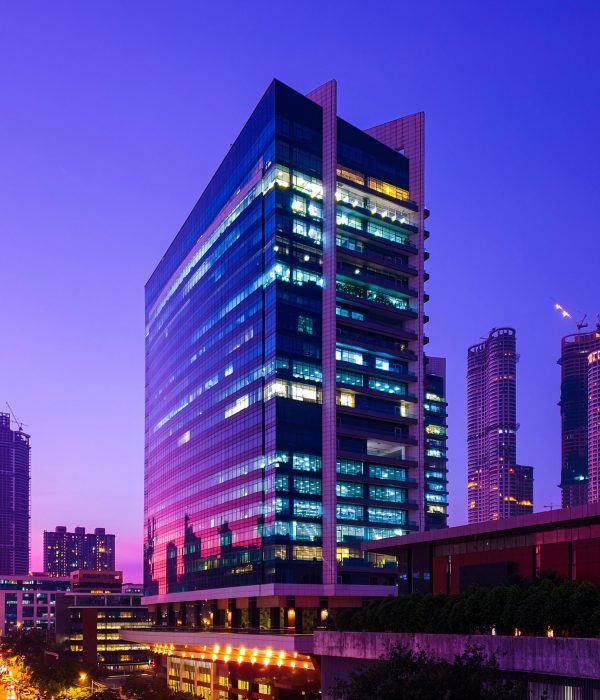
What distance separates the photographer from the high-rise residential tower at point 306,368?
126938 millimetres

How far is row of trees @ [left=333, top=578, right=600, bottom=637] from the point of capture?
48.1 metres

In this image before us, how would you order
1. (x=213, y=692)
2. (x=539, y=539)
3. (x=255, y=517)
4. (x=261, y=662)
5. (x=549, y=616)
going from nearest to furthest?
(x=549, y=616) < (x=539, y=539) < (x=261, y=662) < (x=255, y=517) < (x=213, y=692)

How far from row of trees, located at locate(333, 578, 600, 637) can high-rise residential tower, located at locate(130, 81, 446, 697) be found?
199ft

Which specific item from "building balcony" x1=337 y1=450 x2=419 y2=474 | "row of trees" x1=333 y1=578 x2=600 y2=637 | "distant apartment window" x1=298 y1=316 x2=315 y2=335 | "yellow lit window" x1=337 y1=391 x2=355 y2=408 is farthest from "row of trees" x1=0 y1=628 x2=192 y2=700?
"row of trees" x1=333 y1=578 x2=600 y2=637

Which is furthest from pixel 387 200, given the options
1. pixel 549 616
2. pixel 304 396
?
pixel 549 616

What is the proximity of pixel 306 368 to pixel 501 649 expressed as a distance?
82400 mm

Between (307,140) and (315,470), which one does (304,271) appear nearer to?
(307,140)

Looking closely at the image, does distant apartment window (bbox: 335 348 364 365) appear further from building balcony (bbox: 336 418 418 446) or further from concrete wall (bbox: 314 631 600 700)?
concrete wall (bbox: 314 631 600 700)

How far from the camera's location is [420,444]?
142 meters

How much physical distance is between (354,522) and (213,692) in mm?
36243

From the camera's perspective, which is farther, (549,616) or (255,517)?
(255,517)

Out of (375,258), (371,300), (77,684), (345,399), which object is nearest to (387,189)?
(375,258)

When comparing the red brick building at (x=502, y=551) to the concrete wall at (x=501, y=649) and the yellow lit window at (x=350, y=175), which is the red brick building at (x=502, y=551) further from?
the yellow lit window at (x=350, y=175)

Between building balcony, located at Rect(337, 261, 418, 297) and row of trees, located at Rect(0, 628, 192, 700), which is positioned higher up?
building balcony, located at Rect(337, 261, 418, 297)
